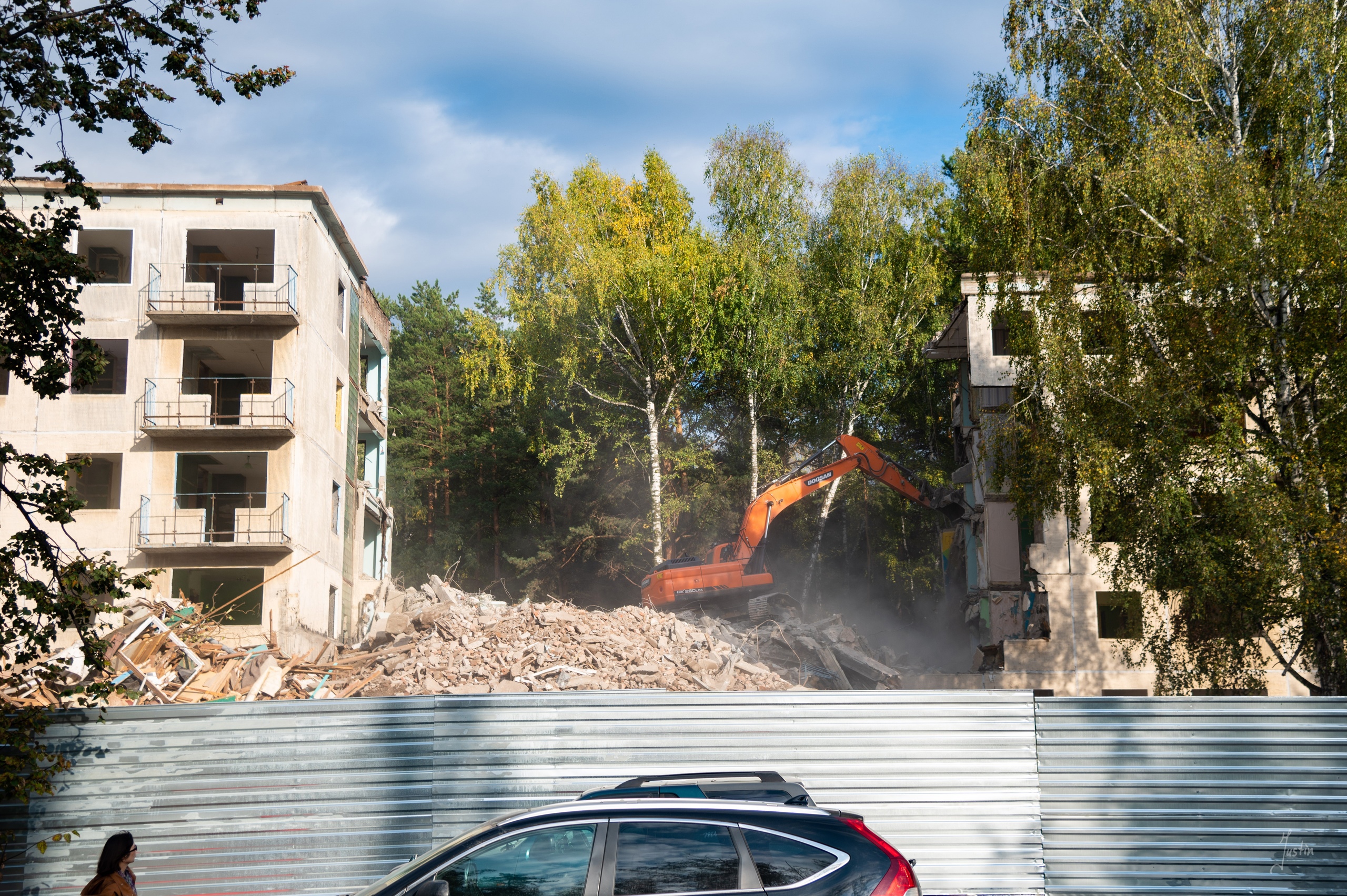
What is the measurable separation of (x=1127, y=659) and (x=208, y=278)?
29416mm

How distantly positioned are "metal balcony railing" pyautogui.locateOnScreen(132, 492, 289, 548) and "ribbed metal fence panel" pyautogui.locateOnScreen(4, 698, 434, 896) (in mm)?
20281

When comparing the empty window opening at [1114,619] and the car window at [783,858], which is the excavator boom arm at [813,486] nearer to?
the empty window opening at [1114,619]

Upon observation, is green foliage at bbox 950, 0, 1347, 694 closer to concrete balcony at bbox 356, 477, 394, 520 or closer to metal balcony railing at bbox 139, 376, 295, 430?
metal balcony railing at bbox 139, 376, 295, 430

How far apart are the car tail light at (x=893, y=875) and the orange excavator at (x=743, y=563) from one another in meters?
22.1

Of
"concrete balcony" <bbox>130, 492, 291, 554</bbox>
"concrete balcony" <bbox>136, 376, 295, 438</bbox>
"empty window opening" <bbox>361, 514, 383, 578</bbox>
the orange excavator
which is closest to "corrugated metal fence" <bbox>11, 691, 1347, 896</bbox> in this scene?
the orange excavator

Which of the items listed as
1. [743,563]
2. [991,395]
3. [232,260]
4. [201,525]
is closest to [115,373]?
[232,260]

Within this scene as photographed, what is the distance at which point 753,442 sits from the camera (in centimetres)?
4122

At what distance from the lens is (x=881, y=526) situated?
44.8m

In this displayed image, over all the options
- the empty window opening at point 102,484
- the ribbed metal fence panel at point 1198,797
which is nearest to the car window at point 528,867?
the ribbed metal fence panel at point 1198,797

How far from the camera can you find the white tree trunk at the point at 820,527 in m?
39.6

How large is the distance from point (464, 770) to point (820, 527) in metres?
31.3

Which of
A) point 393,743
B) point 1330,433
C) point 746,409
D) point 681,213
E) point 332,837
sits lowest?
point 332,837

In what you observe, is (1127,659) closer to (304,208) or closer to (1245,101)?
(1245,101)

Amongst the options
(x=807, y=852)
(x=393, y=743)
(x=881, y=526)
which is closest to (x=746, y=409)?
(x=881, y=526)
